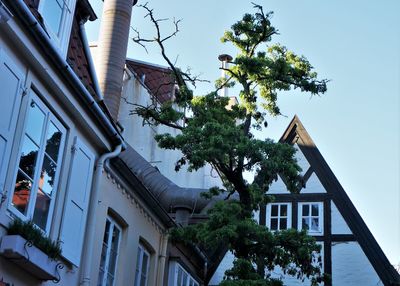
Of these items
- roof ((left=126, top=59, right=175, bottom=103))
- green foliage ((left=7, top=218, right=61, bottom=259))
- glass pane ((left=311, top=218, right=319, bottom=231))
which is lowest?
green foliage ((left=7, top=218, right=61, bottom=259))

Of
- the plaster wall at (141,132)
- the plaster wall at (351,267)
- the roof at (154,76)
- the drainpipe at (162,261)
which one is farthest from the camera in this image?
the roof at (154,76)

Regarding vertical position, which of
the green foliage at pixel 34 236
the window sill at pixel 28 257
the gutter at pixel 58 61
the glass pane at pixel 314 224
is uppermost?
the glass pane at pixel 314 224

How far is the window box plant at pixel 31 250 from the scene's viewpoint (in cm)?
838

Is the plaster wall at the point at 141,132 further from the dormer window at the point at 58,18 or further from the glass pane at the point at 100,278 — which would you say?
the dormer window at the point at 58,18

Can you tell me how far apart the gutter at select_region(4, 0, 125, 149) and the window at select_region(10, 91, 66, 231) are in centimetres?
59

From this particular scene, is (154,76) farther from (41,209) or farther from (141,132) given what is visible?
(41,209)

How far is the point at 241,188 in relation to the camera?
15070 mm

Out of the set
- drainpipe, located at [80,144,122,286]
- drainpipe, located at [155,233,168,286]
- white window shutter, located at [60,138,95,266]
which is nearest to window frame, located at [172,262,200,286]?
drainpipe, located at [155,233,168,286]

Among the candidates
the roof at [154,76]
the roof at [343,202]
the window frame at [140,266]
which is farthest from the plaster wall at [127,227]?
the roof at [154,76]

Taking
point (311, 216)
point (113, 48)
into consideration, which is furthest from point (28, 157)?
point (311, 216)

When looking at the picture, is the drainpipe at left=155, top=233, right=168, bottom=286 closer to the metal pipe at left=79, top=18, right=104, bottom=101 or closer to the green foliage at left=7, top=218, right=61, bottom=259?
the metal pipe at left=79, top=18, right=104, bottom=101

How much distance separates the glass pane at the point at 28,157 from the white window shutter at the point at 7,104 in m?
0.44

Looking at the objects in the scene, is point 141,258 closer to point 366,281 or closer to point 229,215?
point 229,215

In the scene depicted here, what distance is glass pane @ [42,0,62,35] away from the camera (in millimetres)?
10273
